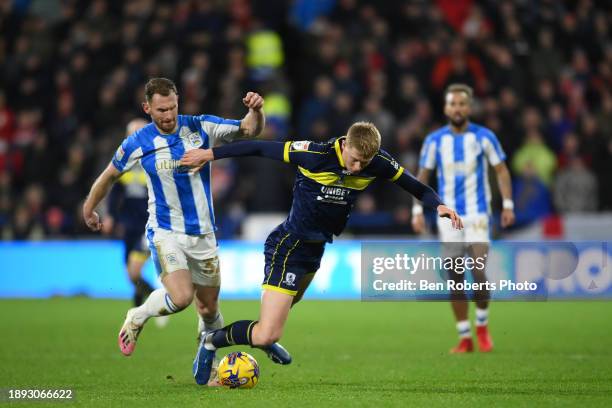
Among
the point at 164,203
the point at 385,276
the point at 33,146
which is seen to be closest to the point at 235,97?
the point at 33,146

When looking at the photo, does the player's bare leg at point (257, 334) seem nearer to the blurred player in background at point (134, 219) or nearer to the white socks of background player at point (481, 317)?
the white socks of background player at point (481, 317)

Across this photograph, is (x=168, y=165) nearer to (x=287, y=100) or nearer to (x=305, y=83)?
(x=287, y=100)

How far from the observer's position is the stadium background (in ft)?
51.8

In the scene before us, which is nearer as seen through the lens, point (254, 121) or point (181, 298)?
point (181, 298)

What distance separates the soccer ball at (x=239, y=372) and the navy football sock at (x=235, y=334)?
0.13m

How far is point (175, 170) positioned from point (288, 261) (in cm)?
105

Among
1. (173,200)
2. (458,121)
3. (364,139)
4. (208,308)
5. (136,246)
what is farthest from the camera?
(136,246)

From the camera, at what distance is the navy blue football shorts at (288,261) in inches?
285

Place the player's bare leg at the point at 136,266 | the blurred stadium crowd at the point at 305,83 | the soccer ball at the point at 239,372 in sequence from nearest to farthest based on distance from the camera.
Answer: the soccer ball at the point at 239,372 → the player's bare leg at the point at 136,266 → the blurred stadium crowd at the point at 305,83

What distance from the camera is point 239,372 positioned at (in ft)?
23.6

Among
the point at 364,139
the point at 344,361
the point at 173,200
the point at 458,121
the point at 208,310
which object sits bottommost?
the point at 344,361

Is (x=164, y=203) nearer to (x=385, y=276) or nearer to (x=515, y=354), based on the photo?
(x=385, y=276)

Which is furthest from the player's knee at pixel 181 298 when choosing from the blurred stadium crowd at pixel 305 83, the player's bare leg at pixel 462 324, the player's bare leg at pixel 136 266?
the blurred stadium crowd at pixel 305 83

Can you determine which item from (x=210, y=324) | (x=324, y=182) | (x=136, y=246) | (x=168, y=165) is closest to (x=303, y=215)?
(x=324, y=182)
